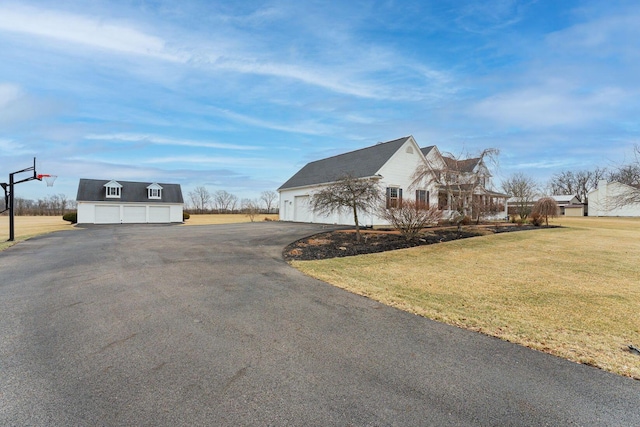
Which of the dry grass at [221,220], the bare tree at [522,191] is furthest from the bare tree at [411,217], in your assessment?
the dry grass at [221,220]

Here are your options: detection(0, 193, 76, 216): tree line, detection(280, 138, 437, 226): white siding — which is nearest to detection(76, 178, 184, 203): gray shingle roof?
detection(280, 138, 437, 226): white siding

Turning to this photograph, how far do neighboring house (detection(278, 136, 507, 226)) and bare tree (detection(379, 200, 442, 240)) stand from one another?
3.11m

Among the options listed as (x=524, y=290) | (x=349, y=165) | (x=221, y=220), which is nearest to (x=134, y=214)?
(x=221, y=220)

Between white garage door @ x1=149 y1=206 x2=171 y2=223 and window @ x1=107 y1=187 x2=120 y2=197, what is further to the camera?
white garage door @ x1=149 y1=206 x2=171 y2=223

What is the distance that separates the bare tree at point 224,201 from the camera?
69.9m

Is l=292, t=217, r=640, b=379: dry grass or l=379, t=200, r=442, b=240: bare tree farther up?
l=379, t=200, r=442, b=240: bare tree

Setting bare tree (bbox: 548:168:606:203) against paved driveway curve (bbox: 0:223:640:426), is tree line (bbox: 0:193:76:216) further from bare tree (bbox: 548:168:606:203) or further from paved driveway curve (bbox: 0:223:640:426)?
bare tree (bbox: 548:168:606:203)

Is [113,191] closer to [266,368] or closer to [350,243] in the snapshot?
[350,243]

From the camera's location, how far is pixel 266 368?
3129 mm

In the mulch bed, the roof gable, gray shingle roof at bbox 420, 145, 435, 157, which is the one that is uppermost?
gray shingle roof at bbox 420, 145, 435, 157

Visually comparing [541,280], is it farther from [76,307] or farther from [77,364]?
[76,307]

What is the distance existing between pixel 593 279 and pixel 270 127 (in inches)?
927

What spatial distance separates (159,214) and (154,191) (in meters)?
3.14

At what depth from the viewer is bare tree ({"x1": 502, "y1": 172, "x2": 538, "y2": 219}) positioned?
30.9m
